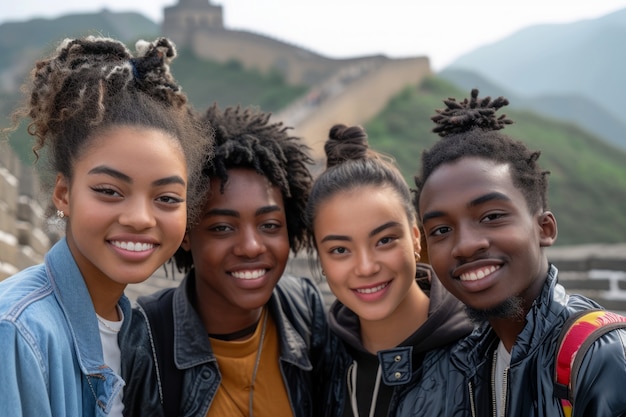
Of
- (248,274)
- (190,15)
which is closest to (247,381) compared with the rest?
(248,274)

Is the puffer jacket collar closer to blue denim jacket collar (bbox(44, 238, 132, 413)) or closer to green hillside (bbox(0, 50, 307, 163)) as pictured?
blue denim jacket collar (bbox(44, 238, 132, 413))

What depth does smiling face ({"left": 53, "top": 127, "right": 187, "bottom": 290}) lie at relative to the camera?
2225 millimetres

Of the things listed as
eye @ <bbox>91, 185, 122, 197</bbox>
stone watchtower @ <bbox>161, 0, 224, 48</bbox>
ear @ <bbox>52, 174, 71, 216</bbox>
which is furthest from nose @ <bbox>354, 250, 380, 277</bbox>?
stone watchtower @ <bbox>161, 0, 224, 48</bbox>

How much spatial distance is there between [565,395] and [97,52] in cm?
183

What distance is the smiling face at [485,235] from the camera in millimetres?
2309

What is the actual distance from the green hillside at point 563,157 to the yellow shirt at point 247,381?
18.2 m

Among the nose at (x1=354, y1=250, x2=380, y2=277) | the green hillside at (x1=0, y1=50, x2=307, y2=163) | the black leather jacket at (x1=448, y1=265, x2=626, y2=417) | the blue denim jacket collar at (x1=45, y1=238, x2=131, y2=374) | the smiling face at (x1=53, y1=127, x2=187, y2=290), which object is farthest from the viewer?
the green hillside at (x1=0, y1=50, x2=307, y2=163)

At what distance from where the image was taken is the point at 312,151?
142 inches

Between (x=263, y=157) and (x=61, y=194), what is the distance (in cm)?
101

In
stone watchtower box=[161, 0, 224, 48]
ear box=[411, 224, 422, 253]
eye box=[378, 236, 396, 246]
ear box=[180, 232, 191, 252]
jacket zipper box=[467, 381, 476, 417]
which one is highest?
stone watchtower box=[161, 0, 224, 48]

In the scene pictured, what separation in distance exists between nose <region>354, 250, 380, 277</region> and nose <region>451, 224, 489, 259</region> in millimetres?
429

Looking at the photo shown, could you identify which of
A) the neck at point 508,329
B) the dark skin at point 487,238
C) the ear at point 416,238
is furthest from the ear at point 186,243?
the neck at point 508,329

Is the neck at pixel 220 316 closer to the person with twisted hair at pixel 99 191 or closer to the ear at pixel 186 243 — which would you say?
the ear at pixel 186 243

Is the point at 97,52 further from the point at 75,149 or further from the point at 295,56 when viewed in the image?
the point at 295,56
